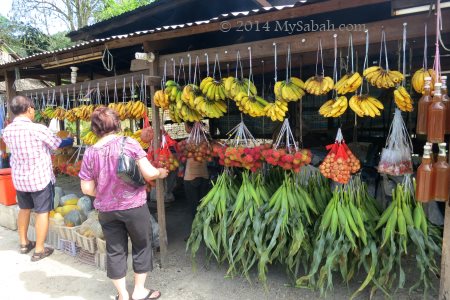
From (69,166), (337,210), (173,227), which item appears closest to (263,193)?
(337,210)

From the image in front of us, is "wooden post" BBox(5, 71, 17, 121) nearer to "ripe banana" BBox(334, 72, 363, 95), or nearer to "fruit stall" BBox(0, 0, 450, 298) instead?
"fruit stall" BBox(0, 0, 450, 298)

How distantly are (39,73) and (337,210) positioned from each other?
6328 mm

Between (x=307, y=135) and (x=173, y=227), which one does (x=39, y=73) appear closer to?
(x=173, y=227)

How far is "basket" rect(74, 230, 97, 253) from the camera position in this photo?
12.7 feet

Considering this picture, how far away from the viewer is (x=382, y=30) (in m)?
2.65

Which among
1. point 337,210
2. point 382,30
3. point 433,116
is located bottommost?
point 337,210

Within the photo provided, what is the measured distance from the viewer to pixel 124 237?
9.77ft

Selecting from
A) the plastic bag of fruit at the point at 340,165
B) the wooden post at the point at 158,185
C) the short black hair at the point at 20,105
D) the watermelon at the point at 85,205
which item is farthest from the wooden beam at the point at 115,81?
the plastic bag of fruit at the point at 340,165

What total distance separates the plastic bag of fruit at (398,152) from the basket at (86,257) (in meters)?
3.32

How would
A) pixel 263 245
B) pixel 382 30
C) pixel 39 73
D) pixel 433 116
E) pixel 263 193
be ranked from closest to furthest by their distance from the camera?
pixel 433 116
pixel 382 30
pixel 263 245
pixel 263 193
pixel 39 73

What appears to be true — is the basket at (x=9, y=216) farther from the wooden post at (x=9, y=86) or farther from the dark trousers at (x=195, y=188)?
the dark trousers at (x=195, y=188)

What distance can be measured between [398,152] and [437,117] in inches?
28.1

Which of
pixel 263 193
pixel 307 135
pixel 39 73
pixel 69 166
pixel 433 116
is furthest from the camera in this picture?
pixel 39 73

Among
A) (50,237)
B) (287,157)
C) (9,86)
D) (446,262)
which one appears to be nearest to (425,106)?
(287,157)
